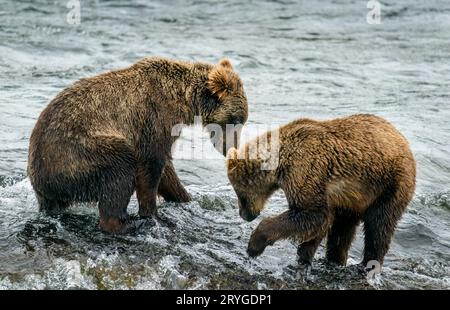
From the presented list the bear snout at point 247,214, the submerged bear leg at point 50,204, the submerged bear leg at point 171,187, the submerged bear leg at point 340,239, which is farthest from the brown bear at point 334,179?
the submerged bear leg at point 50,204

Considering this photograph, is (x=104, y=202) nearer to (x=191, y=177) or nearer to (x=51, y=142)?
(x=51, y=142)

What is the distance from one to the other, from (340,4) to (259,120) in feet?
30.7

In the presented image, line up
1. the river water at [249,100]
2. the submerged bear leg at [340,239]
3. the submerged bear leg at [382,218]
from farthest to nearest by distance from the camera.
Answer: the submerged bear leg at [340,239], the river water at [249,100], the submerged bear leg at [382,218]

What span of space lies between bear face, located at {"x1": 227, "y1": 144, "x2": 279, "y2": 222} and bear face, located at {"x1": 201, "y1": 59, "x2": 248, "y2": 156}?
95 centimetres

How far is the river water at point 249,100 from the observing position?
720cm

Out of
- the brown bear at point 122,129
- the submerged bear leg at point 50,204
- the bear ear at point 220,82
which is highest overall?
the bear ear at point 220,82

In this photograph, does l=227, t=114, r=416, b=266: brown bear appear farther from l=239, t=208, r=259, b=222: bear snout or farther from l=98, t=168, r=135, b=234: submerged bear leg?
l=98, t=168, r=135, b=234: submerged bear leg

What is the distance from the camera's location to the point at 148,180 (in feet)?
26.2

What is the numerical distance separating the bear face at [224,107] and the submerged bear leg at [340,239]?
1.49 m

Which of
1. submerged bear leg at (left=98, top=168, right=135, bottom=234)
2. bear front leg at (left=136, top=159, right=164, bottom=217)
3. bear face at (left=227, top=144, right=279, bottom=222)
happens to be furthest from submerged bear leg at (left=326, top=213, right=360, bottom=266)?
submerged bear leg at (left=98, top=168, right=135, bottom=234)

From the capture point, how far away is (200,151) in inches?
434

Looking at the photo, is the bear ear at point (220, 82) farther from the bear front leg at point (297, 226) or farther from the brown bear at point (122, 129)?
the bear front leg at point (297, 226)

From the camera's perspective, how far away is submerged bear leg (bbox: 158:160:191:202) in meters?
8.70
